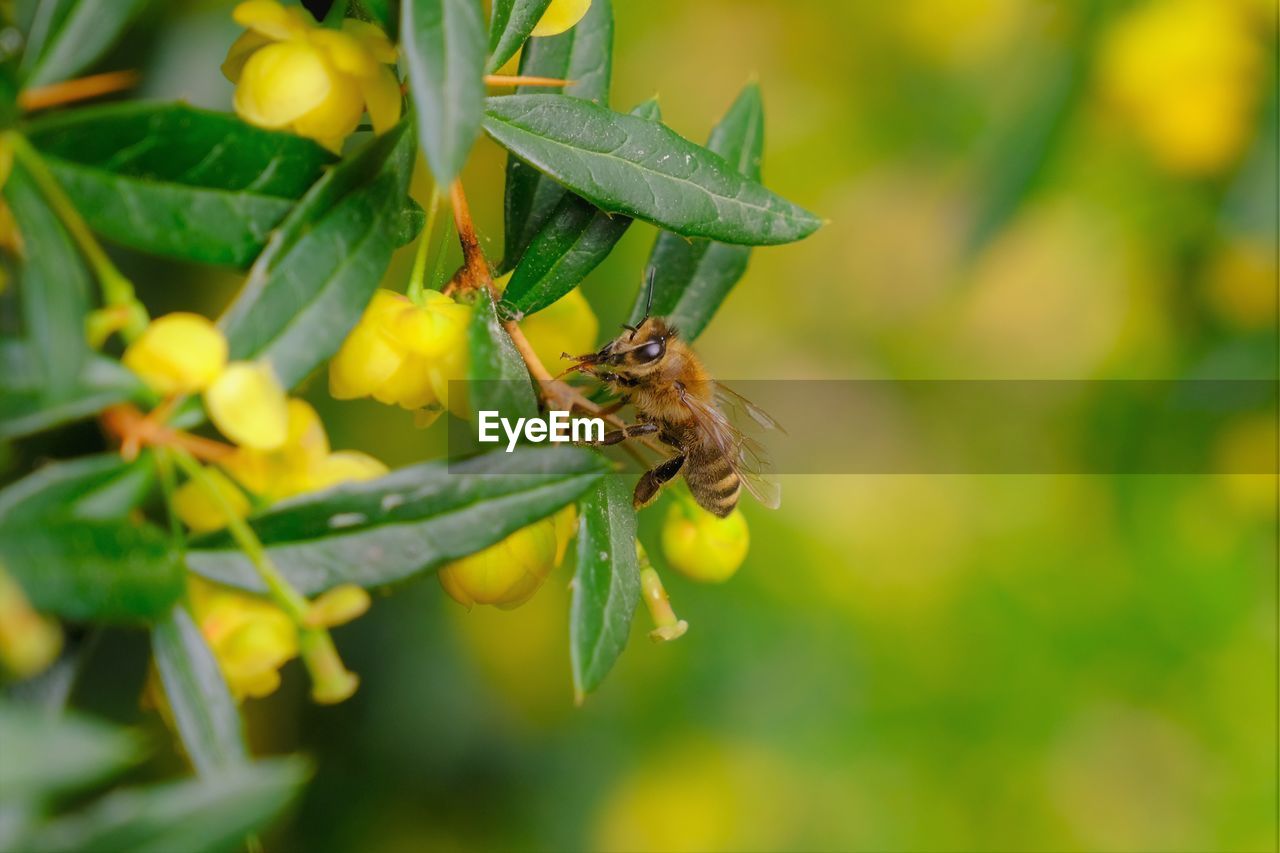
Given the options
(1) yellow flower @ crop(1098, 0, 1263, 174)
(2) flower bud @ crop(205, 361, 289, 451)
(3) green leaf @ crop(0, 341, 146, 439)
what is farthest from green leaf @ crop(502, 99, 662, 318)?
(1) yellow flower @ crop(1098, 0, 1263, 174)

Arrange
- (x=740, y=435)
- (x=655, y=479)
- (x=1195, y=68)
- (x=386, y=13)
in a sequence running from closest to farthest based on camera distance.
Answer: (x=386, y=13) < (x=655, y=479) < (x=740, y=435) < (x=1195, y=68)

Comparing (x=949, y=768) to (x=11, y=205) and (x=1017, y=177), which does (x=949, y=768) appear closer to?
(x=1017, y=177)

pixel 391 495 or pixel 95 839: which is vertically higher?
pixel 391 495

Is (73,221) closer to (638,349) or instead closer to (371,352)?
(371,352)

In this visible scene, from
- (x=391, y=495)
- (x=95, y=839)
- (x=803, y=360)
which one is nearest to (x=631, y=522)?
(x=391, y=495)

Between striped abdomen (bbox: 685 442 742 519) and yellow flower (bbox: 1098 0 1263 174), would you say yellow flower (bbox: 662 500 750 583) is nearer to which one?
striped abdomen (bbox: 685 442 742 519)

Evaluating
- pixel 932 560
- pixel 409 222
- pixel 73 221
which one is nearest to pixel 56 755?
pixel 73 221
